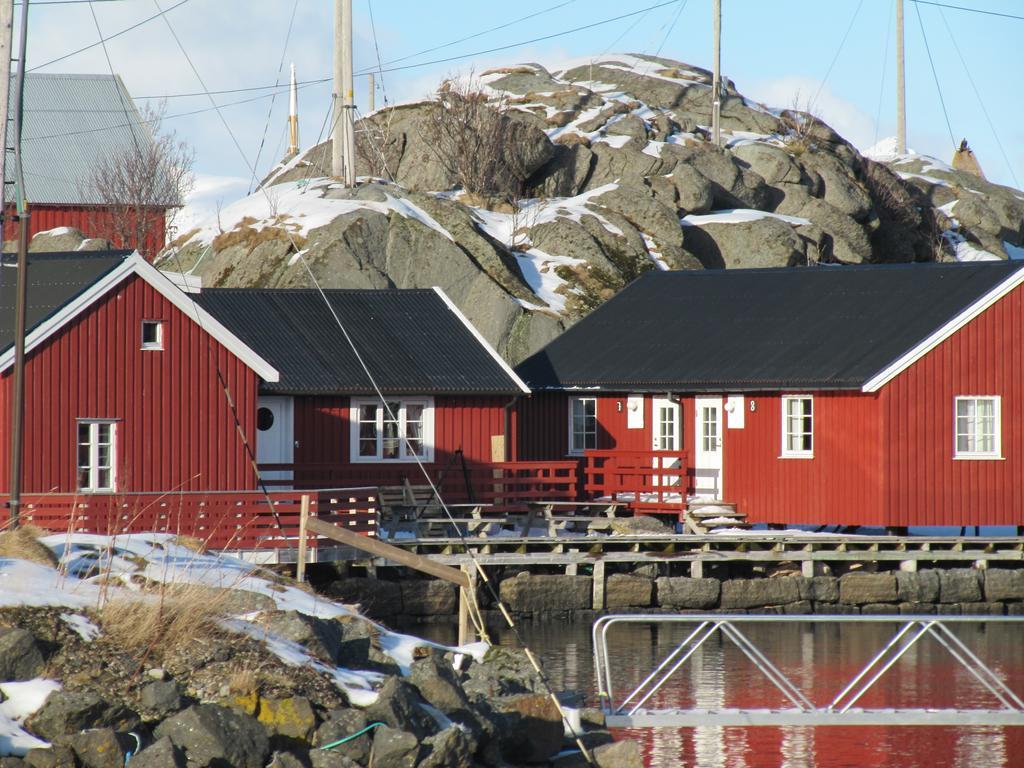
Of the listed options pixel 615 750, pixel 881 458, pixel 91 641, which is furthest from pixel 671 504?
pixel 91 641

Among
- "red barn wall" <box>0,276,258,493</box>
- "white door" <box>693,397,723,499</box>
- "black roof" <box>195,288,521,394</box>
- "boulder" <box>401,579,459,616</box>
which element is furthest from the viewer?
"white door" <box>693,397,723,499</box>

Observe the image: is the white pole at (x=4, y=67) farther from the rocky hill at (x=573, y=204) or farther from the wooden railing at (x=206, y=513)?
the rocky hill at (x=573, y=204)

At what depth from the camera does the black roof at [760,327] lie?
3184 centimetres

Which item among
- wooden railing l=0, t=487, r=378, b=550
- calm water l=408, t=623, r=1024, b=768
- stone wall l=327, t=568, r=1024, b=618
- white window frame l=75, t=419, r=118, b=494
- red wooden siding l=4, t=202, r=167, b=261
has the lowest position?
calm water l=408, t=623, r=1024, b=768

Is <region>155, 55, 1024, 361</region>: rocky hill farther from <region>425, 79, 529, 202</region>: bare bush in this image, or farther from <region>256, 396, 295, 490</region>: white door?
<region>256, 396, 295, 490</region>: white door

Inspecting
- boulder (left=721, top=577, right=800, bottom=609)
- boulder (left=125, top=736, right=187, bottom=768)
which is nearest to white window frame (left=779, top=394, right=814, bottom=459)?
boulder (left=721, top=577, right=800, bottom=609)

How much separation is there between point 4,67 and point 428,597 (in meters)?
12.5

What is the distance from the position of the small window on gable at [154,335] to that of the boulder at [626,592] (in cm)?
917

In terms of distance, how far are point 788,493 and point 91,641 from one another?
20.7 meters

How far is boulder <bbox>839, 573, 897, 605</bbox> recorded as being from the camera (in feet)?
96.9

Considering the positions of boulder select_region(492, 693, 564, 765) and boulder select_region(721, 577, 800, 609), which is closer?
boulder select_region(492, 693, 564, 765)

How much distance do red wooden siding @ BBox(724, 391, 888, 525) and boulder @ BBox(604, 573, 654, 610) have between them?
414 cm

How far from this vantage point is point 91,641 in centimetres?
1316

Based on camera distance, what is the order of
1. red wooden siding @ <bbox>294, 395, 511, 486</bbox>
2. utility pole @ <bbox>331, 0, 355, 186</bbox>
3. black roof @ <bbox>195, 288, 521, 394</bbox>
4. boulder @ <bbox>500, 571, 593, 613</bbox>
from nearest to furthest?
boulder @ <bbox>500, 571, 593, 613</bbox> → red wooden siding @ <bbox>294, 395, 511, 486</bbox> → black roof @ <bbox>195, 288, 521, 394</bbox> → utility pole @ <bbox>331, 0, 355, 186</bbox>
